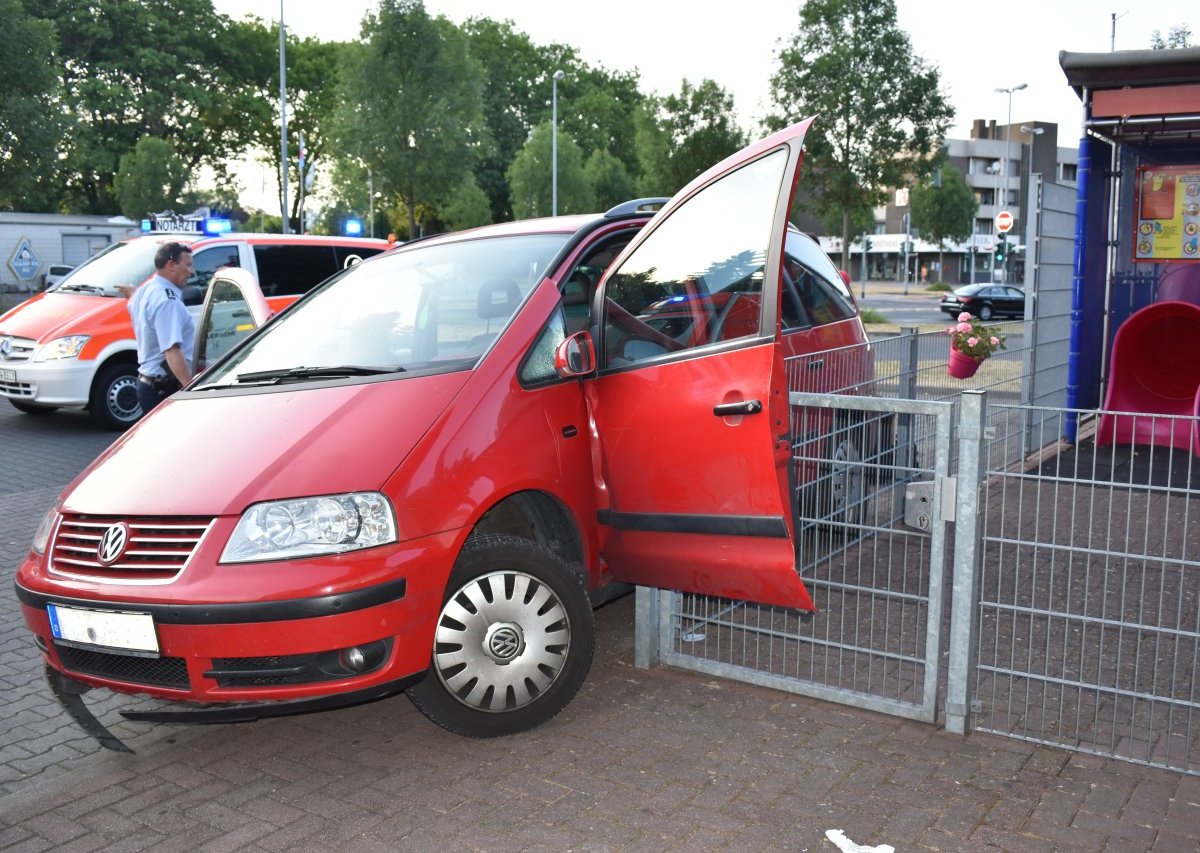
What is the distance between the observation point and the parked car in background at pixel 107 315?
458 inches

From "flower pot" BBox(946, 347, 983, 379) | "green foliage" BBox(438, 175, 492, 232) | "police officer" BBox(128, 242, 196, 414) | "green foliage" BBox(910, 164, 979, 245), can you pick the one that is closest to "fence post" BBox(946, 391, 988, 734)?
"flower pot" BBox(946, 347, 983, 379)

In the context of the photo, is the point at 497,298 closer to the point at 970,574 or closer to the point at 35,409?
the point at 970,574

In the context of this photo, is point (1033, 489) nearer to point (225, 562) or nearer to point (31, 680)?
point (225, 562)

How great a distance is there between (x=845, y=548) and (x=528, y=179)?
5422cm

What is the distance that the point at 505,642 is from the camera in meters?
4.05

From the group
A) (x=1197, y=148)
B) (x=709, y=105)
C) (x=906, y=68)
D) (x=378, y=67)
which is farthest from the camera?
(x=709, y=105)

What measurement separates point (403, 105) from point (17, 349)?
24.9 m

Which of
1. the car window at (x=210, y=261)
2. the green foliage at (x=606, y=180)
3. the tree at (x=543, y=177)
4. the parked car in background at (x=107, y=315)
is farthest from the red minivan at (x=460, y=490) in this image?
the green foliage at (x=606, y=180)

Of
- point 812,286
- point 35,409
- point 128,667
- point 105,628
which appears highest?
point 812,286

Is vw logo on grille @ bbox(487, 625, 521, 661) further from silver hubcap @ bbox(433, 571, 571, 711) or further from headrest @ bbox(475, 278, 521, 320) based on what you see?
headrest @ bbox(475, 278, 521, 320)

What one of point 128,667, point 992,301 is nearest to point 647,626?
point 128,667

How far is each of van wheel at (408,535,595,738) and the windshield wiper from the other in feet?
2.67

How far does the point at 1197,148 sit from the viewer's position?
9.66 m

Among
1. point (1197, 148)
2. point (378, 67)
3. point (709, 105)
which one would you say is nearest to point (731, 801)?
point (1197, 148)
